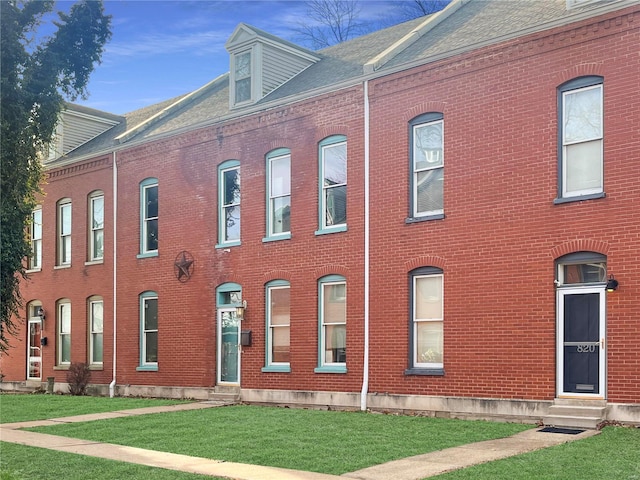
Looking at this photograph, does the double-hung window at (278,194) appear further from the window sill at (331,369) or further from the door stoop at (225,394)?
the door stoop at (225,394)

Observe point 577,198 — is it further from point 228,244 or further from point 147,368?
point 147,368

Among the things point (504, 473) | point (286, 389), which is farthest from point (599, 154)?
point (286, 389)

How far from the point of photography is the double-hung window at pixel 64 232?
2784 cm

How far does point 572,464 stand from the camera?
10750 mm

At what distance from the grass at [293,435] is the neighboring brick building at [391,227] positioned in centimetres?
164

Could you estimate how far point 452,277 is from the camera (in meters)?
17.0

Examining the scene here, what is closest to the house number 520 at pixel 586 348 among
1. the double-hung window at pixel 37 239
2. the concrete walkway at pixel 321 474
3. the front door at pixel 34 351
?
the concrete walkway at pixel 321 474

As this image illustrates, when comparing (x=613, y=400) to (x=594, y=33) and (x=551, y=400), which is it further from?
(x=594, y=33)

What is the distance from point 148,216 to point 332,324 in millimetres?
8132

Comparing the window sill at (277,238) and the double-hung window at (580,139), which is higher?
the double-hung window at (580,139)

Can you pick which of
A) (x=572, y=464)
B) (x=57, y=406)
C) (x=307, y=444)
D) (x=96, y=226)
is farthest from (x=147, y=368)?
(x=572, y=464)

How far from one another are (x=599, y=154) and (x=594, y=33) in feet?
7.21

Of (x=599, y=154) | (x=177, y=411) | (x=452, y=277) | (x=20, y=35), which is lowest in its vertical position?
(x=177, y=411)

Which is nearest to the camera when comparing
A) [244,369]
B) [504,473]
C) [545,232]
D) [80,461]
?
[504,473]
